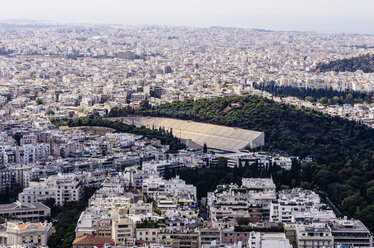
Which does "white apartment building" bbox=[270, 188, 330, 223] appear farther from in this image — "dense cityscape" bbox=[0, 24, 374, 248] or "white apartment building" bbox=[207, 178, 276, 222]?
"white apartment building" bbox=[207, 178, 276, 222]

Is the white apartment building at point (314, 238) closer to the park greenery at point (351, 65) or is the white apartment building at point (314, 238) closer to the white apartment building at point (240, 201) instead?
the white apartment building at point (240, 201)

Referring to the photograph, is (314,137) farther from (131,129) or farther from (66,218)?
(66,218)

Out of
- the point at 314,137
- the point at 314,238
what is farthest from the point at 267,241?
the point at 314,137

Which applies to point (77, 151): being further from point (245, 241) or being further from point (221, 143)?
point (245, 241)

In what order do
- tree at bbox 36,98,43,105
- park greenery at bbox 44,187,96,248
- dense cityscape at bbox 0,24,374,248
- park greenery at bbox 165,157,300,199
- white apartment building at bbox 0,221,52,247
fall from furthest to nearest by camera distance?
tree at bbox 36,98,43,105, park greenery at bbox 165,157,300,199, park greenery at bbox 44,187,96,248, white apartment building at bbox 0,221,52,247, dense cityscape at bbox 0,24,374,248

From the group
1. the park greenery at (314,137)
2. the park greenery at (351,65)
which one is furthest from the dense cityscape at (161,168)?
the park greenery at (351,65)

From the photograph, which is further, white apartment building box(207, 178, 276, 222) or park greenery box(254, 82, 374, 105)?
park greenery box(254, 82, 374, 105)

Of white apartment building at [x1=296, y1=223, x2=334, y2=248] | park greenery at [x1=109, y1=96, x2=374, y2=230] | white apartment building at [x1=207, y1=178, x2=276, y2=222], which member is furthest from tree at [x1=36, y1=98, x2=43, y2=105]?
white apartment building at [x1=296, y1=223, x2=334, y2=248]
